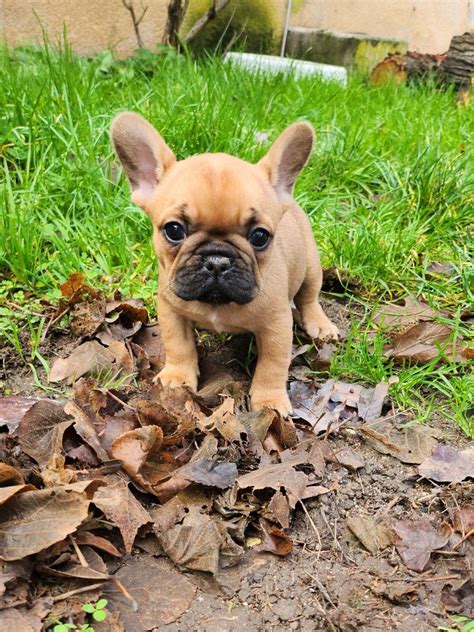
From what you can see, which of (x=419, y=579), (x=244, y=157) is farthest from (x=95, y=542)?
(x=244, y=157)

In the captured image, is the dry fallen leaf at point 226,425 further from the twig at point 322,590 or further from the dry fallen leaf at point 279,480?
the twig at point 322,590

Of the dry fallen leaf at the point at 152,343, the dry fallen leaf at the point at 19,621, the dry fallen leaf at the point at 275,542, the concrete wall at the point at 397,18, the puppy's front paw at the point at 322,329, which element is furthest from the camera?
the concrete wall at the point at 397,18

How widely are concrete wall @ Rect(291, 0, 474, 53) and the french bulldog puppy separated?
7020mm

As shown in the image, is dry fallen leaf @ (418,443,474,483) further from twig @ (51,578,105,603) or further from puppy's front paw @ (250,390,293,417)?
twig @ (51,578,105,603)

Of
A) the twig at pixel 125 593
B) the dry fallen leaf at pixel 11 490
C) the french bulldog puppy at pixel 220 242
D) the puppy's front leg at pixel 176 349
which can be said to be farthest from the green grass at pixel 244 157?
the twig at pixel 125 593

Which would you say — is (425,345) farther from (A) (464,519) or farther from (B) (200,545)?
(B) (200,545)

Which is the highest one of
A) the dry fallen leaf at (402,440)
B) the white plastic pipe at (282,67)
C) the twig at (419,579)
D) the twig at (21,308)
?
the white plastic pipe at (282,67)

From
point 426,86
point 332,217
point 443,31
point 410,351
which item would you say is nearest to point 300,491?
point 410,351

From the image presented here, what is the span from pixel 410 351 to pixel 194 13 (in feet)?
21.2

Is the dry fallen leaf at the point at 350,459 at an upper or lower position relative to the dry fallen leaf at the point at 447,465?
lower

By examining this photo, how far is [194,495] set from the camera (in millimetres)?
2477

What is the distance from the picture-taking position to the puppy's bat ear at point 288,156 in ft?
10.5

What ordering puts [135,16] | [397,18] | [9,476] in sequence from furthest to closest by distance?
[397,18]
[135,16]
[9,476]

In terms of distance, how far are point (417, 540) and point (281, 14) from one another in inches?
326
